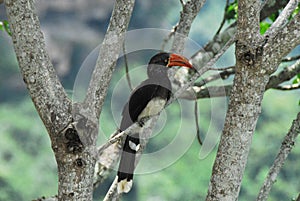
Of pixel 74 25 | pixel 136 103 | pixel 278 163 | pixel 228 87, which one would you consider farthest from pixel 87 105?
pixel 74 25

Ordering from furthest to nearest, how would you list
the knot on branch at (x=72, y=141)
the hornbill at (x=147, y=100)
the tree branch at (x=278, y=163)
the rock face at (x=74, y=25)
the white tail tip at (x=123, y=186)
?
the rock face at (x=74, y=25) → the hornbill at (x=147, y=100) → the white tail tip at (x=123, y=186) → the tree branch at (x=278, y=163) → the knot on branch at (x=72, y=141)

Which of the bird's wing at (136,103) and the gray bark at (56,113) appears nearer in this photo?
the gray bark at (56,113)

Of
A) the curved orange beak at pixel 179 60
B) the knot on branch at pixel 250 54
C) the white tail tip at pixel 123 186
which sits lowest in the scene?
the white tail tip at pixel 123 186

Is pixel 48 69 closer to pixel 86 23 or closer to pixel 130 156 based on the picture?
pixel 130 156

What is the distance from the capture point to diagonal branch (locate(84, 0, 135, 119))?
177cm

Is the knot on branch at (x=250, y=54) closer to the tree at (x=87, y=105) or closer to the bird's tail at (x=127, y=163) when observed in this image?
the tree at (x=87, y=105)

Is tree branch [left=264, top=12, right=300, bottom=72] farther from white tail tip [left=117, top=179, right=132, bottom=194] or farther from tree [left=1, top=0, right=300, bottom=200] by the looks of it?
white tail tip [left=117, top=179, right=132, bottom=194]

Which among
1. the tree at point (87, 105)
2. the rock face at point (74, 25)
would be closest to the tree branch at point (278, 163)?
the tree at point (87, 105)

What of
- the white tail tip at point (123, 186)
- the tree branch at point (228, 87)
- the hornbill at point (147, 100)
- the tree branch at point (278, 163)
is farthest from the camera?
the tree branch at point (228, 87)

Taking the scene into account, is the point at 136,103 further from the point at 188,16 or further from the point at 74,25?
the point at 74,25

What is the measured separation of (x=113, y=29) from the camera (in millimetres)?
1860

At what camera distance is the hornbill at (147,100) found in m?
2.54

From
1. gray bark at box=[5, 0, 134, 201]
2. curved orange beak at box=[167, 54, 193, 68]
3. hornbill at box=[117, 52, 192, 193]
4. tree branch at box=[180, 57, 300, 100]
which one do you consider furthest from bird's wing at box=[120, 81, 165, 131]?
gray bark at box=[5, 0, 134, 201]

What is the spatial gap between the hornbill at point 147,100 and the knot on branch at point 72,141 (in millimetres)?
767
